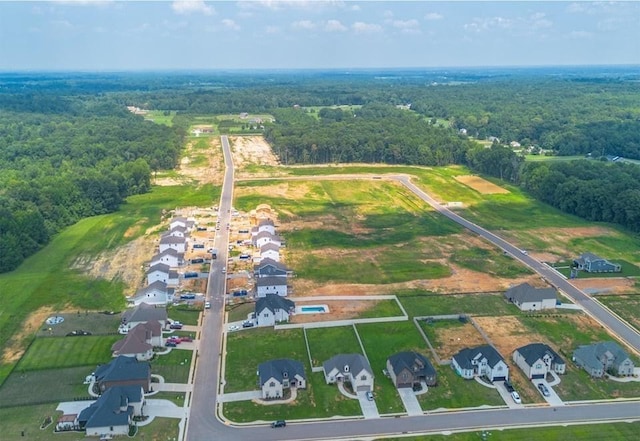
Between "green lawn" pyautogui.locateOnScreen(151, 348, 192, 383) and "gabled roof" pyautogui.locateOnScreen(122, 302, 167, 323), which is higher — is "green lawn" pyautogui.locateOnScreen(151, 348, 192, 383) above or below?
below

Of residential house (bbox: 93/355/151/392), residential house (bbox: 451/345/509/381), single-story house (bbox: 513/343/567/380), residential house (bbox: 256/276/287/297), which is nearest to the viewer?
→ residential house (bbox: 93/355/151/392)

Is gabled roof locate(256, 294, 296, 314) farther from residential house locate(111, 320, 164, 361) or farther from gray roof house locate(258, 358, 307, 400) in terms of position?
residential house locate(111, 320, 164, 361)

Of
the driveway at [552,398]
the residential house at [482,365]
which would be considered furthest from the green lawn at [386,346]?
the driveway at [552,398]

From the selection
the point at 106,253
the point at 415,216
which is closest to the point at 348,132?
the point at 415,216

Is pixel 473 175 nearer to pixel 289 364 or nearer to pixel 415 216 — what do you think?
pixel 415 216

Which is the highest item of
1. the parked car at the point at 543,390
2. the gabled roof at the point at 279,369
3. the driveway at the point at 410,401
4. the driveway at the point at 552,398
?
the gabled roof at the point at 279,369

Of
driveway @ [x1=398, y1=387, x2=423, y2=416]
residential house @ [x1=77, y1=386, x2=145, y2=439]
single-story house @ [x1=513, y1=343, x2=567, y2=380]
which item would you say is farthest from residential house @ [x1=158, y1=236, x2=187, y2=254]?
single-story house @ [x1=513, y1=343, x2=567, y2=380]

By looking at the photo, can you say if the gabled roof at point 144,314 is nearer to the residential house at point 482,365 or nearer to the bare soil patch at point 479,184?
the residential house at point 482,365
